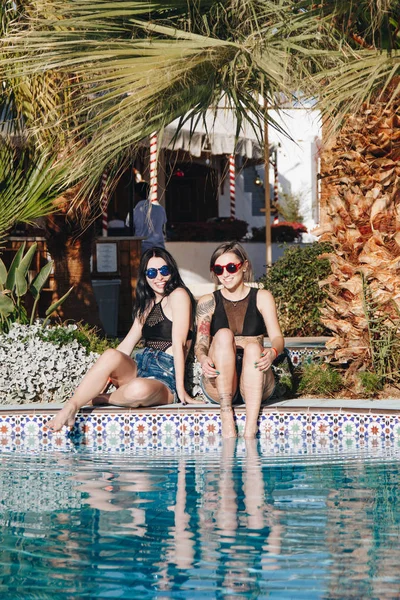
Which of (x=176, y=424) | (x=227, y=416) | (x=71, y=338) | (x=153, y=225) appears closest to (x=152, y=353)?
(x=176, y=424)

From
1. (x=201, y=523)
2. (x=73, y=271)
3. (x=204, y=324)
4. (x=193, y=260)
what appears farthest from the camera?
(x=193, y=260)

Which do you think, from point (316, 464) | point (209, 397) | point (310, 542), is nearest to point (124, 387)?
point (209, 397)

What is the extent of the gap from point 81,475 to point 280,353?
6.06 feet

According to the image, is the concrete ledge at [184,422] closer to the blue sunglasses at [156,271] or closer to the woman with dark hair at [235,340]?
the woman with dark hair at [235,340]

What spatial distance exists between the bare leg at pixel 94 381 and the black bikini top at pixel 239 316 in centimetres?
70

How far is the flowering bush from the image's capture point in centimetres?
746

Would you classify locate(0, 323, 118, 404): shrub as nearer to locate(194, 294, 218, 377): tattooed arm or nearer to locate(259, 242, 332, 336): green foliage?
locate(194, 294, 218, 377): tattooed arm

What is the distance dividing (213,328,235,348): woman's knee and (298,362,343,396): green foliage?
3.54 ft

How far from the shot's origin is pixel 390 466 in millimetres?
5777

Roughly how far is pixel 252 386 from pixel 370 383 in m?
1.08

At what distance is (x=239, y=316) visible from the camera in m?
6.98

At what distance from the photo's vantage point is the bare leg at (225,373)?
660 cm

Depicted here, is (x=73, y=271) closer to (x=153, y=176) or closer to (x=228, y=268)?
(x=153, y=176)

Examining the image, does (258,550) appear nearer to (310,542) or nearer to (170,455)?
(310,542)
